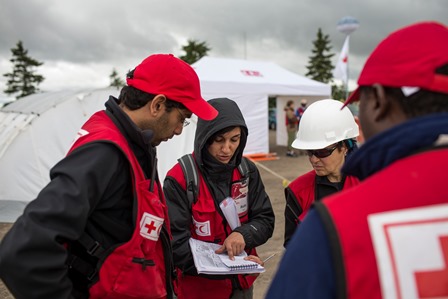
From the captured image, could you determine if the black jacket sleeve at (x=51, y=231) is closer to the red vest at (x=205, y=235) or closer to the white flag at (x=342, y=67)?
Result: the red vest at (x=205, y=235)

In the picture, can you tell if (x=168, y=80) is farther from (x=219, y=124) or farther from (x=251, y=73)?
(x=251, y=73)

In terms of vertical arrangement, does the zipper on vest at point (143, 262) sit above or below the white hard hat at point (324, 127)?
below

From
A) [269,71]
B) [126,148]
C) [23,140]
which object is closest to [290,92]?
[269,71]

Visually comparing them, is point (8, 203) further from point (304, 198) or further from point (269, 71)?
point (269, 71)

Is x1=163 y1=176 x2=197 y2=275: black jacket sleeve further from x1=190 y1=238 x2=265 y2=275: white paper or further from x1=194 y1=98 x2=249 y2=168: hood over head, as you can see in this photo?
x1=194 y1=98 x2=249 y2=168: hood over head

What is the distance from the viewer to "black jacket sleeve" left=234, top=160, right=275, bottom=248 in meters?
2.41

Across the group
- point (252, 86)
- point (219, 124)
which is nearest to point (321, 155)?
point (219, 124)

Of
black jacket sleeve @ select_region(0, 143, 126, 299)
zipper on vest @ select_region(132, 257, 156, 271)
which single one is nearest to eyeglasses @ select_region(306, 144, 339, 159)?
zipper on vest @ select_region(132, 257, 156, 271)

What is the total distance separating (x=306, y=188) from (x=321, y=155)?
0.80 ft

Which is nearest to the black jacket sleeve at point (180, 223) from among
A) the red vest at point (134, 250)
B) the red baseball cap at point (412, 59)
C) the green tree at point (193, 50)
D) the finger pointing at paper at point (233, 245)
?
the finger pointing at paper at point (233, 245)

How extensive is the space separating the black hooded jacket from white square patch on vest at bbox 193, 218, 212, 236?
0.16ft

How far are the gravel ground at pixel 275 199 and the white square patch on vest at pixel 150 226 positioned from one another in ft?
7.97

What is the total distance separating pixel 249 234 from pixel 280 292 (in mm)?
1569

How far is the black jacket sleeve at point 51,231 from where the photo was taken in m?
1.24
